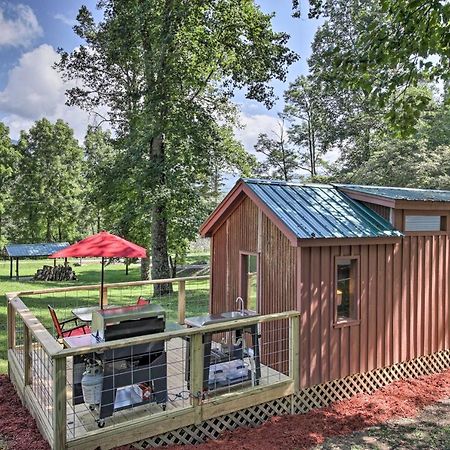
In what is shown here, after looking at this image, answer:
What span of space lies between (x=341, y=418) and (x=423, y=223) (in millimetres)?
3669

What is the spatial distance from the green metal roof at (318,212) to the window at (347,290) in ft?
1.62

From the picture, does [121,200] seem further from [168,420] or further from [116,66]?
[168,420]

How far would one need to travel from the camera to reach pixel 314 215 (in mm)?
6402

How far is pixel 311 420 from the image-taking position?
5.62 metres

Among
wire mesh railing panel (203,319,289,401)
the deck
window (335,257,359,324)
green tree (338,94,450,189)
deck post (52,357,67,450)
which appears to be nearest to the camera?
deck post (52,357,67,450)

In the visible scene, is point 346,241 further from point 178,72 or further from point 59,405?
point 178,72

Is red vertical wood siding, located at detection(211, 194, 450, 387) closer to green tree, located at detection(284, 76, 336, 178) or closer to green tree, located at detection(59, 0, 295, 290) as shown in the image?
green tree, located at detection(59, 0, 295, 290)

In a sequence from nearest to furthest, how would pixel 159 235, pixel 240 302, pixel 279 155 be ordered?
pixel 240 302
pixel 159 235
pixel 279 155

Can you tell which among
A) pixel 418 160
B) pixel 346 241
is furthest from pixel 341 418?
pixel 418 160

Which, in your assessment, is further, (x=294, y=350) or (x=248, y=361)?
(x=248, y=361)

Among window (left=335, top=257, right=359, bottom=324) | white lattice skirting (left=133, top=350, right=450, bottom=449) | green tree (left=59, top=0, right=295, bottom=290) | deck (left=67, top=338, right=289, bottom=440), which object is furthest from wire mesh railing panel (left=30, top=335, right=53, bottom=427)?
green tree (left=59, top=0, right=295, bottom=290)

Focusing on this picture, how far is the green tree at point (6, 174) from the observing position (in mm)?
25312

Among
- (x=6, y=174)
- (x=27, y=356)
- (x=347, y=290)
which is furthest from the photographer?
(x=6, y=174)

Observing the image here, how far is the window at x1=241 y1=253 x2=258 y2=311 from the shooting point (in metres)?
6.98
